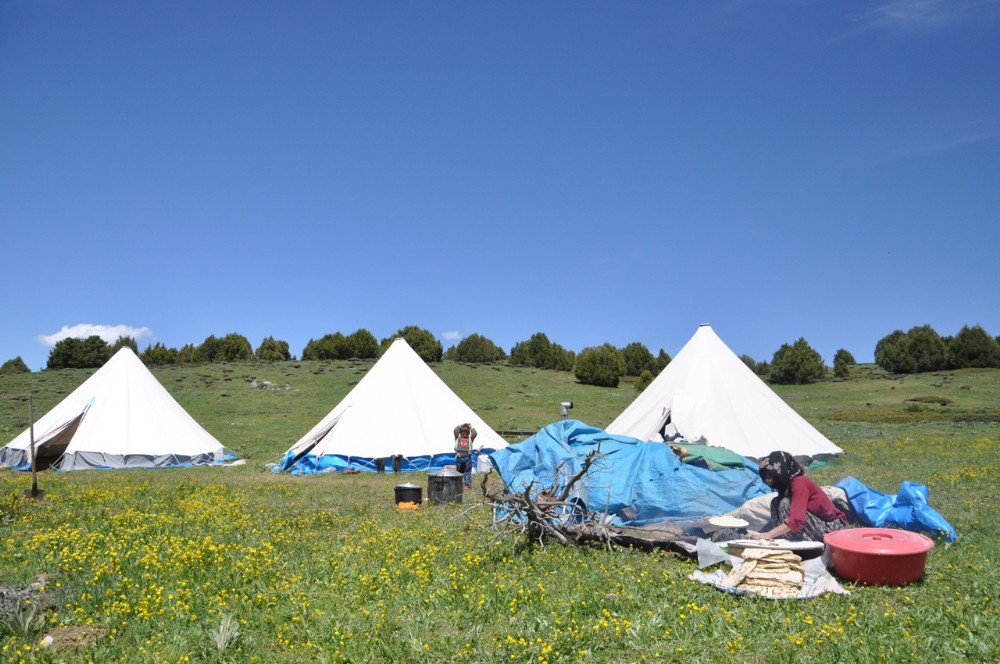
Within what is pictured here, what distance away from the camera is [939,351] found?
172ft

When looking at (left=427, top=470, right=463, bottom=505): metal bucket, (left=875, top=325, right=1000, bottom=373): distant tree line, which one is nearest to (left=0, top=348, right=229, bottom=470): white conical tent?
(left=427, top=470, right=463, bottom=505): metal bucket

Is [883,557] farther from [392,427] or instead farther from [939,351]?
[939,351]

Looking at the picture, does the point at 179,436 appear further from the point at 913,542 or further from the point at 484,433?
the point at 913,542

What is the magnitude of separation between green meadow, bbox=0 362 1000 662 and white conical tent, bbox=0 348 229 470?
576 centimetres

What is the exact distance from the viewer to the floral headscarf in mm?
8016

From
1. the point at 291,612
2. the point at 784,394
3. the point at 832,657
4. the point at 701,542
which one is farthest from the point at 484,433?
the point at 784,394

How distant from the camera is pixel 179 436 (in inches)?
766

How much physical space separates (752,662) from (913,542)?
2.60 meters

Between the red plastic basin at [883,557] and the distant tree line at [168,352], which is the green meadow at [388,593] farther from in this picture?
the distant tree line at [168,352]

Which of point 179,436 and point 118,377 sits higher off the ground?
point 118,377

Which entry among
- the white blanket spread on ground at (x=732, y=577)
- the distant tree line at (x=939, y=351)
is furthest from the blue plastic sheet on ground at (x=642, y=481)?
the distant tree line at (x=939, y=351)

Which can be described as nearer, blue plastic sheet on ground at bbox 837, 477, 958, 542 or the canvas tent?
blue plastic sheet on ground at bbox 837, 477, 958, 542

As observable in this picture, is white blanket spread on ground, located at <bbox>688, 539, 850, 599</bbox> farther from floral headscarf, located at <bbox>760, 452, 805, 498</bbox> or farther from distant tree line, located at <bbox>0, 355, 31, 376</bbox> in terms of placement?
distant tree line, located at <bbox>0, 355, 31, 376</bbox>

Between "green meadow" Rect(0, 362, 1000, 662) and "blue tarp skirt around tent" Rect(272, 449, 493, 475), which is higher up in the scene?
"blue tarp skirt around tent" Rect(272, 449, 493, 475)
